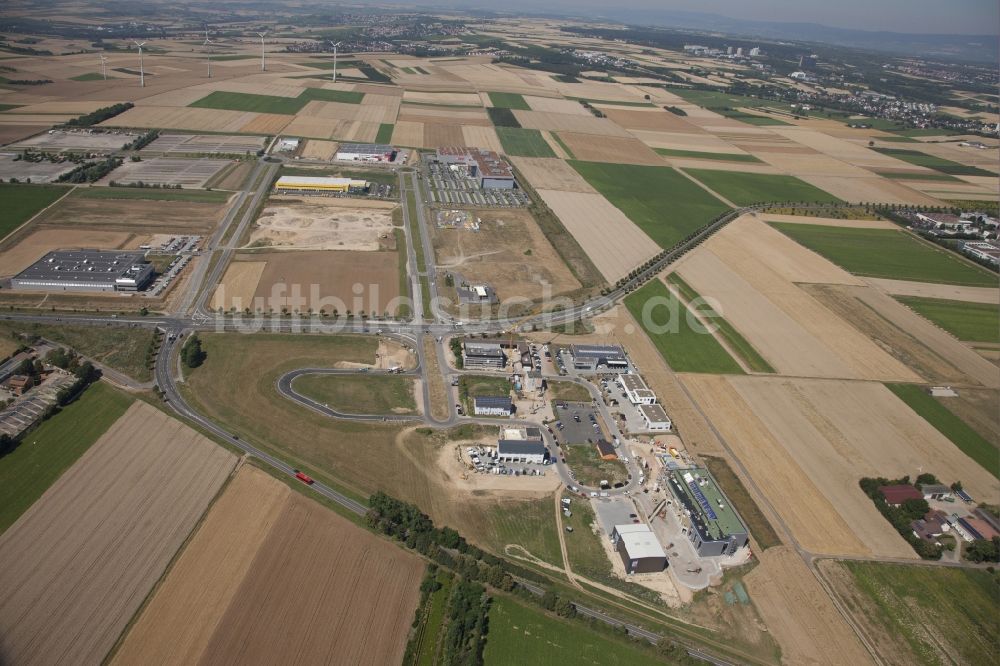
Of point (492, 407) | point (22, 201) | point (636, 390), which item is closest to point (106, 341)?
point (492, 407)

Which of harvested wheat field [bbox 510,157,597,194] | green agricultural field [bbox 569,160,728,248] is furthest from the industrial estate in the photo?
harvested wheat field [bbox 510,157,597,194]

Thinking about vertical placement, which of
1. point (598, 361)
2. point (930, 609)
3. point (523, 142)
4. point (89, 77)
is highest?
point (89, 77)

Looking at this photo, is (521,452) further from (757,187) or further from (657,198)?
(757,187)

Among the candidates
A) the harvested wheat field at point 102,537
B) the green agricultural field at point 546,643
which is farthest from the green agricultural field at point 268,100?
the green agricultural field at point 546,643

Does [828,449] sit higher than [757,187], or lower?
lower

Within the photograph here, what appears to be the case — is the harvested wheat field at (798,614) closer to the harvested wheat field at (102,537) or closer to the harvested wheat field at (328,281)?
the harvested wheat field at (102,537)

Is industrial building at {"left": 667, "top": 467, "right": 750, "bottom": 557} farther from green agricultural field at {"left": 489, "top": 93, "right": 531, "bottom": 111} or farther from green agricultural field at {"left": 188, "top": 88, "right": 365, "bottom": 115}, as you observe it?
green agricultural field at {"left": 489, "top": 93, "right": 531, "bottom": 111}

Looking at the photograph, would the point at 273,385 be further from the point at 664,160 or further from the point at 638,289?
the point at 664,160

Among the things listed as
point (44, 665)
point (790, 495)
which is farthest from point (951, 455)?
point (44, 665)
